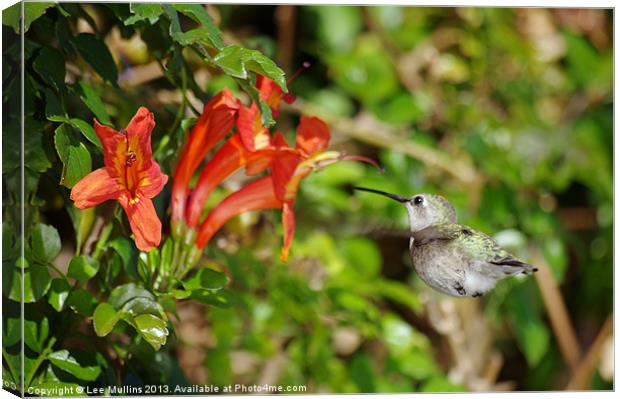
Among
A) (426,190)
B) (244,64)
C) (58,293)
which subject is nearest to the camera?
(244,64)

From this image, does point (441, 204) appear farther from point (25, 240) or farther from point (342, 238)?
point (342, 238)

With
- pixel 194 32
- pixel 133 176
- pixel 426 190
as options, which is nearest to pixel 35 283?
pixel 133 176

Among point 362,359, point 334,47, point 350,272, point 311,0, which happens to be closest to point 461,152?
point 334,47

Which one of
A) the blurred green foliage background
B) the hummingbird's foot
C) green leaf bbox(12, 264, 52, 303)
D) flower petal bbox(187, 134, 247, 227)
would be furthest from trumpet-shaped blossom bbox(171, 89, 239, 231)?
the blurred green foliage background

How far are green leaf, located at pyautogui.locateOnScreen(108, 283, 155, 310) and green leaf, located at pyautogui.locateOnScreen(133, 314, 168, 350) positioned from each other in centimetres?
3

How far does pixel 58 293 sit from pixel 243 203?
18 cm

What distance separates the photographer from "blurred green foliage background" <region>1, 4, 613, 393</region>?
1.35 m

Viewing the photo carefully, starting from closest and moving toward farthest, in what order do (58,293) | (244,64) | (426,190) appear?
(244,64) → (58,293) → (426,190)

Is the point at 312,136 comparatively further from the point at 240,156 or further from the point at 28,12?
the point at 28,12

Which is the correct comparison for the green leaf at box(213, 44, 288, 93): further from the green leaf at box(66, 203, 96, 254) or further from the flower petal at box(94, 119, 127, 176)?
the green leaf at box(66, 203, 96, 254)

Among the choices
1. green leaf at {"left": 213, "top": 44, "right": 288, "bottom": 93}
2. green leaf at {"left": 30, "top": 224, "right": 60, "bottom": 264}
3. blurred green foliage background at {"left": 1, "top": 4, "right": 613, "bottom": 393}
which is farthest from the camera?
blurred green foliage background at {"left": 1, "top": 4, "right": 613, "bottom": 393}

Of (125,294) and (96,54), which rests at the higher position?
(96,54)

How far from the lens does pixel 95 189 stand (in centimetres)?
68

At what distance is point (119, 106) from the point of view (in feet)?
3.07
